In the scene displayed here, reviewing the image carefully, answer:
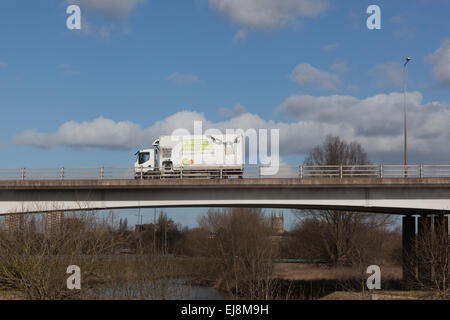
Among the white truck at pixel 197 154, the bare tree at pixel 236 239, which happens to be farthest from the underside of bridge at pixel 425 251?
the white truck at pixel 197 154

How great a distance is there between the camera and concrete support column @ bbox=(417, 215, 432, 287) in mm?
30328

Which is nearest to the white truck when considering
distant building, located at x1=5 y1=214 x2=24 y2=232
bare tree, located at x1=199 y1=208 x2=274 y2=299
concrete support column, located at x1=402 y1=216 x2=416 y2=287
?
bare tree, located at x1=199 y1=208 x2=274 y2=299

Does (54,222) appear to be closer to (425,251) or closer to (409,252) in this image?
(425,251)

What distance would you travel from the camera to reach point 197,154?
36.3 m

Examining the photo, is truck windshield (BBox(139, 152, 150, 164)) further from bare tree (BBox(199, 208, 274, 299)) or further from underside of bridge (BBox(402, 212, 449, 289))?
underside of bridge (BBox(402, 212, 449, 289))

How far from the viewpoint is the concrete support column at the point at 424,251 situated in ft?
99.5

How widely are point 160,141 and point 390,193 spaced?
58.7 feet

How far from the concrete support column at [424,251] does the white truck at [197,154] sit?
43.7ft

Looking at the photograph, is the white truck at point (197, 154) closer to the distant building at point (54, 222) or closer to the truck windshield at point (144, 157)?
the truck windshield at point (144, 157)

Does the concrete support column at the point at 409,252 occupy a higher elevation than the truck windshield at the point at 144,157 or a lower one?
lower

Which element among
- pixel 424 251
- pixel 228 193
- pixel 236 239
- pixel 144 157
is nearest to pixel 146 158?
pixel 144 157

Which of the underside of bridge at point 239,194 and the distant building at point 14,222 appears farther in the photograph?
the underside of bridge at point 239,194

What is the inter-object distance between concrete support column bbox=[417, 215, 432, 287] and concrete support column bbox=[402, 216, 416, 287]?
22.5 inches
